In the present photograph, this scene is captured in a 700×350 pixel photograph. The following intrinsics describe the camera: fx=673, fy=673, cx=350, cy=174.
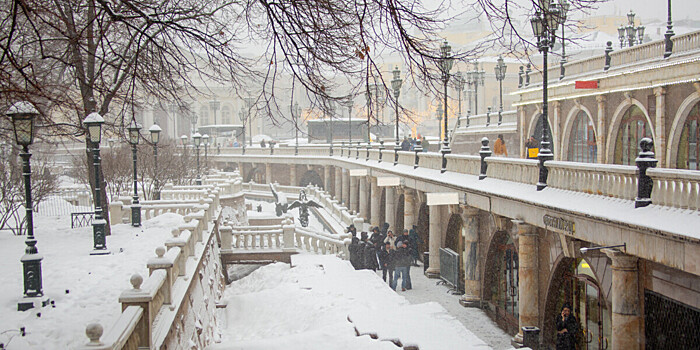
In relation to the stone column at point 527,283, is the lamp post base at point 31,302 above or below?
above

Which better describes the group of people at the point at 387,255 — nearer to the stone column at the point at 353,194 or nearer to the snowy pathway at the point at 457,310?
the snowy pathway at the point at 457,310

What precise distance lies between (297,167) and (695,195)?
165ft

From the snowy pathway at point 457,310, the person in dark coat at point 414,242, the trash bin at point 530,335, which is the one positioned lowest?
the snowy pathway at point 457,310

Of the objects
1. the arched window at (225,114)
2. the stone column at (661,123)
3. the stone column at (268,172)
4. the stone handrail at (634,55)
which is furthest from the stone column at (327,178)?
the arched window at (225,114)

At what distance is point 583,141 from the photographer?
1083 inches

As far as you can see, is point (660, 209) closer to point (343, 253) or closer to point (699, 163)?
point (699, 163)

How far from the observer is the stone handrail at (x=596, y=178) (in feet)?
35.8

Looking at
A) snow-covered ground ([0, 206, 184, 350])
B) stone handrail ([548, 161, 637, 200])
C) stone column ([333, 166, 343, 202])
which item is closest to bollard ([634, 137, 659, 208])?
stone handrail ([548, 161, 637, 200])

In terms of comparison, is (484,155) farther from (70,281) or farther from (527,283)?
(70,281)

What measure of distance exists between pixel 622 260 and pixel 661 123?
11.5m

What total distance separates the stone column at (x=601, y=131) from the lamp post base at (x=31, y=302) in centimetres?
2056

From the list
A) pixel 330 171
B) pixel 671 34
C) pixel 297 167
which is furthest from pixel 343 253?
pixel 297 167

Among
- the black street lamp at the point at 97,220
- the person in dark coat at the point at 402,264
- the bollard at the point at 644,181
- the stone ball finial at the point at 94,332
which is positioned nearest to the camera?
the stone ball finial at the point at 94,332

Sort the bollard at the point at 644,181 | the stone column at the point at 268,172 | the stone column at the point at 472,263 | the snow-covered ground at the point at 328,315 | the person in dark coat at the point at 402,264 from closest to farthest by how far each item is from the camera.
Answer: the bollard at the point at 644,181
the snow-covered ground at the point at 328,315
the stone column at the point at 472,263
the person in dark coat at the point at 402,264
the stone column at the point at 268,172
